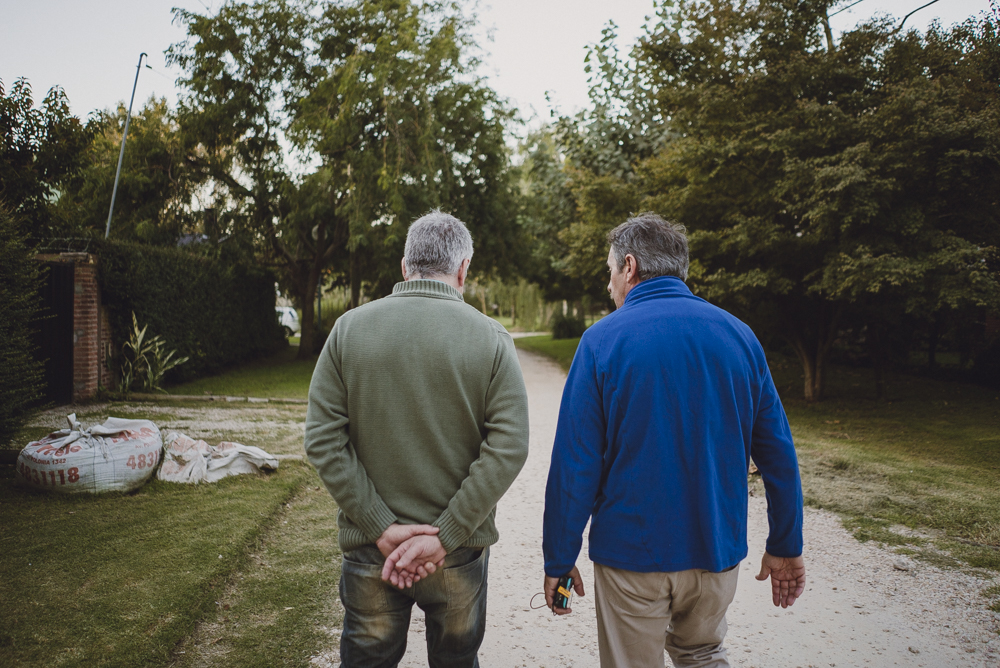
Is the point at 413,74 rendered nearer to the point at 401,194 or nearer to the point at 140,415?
the point at 401,194

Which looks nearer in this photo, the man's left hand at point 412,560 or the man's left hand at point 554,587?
the man's left hand at point 412,560

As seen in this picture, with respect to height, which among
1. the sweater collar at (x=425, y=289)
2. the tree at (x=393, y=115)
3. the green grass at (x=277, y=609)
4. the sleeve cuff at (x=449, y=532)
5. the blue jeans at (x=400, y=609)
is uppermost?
the tree at (x=393, y=115)

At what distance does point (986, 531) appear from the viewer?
4.67 metres

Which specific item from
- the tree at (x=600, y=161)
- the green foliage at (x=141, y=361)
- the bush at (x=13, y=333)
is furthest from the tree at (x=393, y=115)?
the bush at (x=13, y=333)

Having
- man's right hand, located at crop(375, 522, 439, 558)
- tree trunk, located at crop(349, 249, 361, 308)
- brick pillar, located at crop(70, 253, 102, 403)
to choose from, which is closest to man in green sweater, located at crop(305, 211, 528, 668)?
man's right hand, located at crop(375, 522, 439, 558)

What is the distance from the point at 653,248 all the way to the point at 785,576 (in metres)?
1.28

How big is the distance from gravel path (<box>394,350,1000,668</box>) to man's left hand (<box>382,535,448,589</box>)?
1.35 m

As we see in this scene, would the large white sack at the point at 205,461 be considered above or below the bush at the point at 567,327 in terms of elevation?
below

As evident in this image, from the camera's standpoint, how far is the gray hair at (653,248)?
2160 millimetres

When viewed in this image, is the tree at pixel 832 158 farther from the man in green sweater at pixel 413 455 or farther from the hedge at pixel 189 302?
the hedge at pixel 189 302

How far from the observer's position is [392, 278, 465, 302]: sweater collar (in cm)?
206

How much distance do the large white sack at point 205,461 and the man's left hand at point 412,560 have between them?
14.3 feet

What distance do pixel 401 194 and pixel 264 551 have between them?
1142 cm

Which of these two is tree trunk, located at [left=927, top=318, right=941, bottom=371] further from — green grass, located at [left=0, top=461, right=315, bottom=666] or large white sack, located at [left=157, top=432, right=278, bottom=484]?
green grass, located at [left=0, top=461, right=315, bottom=666]
